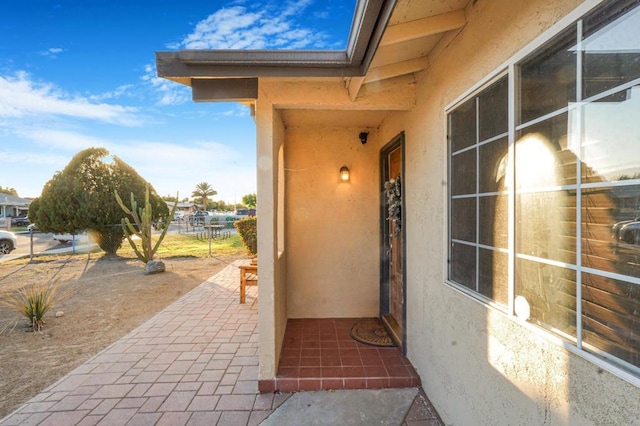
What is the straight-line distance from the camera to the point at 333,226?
4.52m

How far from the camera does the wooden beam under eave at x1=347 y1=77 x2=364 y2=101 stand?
2.59 m

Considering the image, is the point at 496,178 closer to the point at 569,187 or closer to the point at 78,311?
the point at 569,187

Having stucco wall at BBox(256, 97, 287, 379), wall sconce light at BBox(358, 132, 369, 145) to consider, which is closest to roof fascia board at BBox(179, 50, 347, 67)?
stucco wall at BBox(256, 97, 287, 379)

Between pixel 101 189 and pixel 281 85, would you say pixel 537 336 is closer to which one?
pixel 281 85

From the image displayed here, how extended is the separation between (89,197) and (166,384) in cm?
948

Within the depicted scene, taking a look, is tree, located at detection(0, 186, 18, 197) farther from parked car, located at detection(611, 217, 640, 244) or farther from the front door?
parked car, located at detection(611, 217, 640, 244)

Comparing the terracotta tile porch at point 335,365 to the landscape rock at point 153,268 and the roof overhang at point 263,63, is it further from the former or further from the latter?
the landscape rock at point 153,268

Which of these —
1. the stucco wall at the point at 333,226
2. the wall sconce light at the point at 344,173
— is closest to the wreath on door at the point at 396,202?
the stucco wall at the point at 333,226

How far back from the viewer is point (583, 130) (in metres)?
1.22

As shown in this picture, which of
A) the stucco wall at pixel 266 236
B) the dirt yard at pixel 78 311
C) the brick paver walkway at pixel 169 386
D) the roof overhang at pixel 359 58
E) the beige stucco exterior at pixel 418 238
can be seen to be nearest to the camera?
the beige stucco exterior at pixel 418 238

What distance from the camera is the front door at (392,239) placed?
3576 millimetres

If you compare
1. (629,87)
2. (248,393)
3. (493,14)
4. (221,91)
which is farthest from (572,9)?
(248,393)

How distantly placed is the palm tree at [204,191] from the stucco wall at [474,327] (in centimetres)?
4591

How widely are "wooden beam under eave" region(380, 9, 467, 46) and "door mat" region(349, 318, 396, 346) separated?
3.39m
